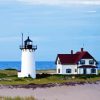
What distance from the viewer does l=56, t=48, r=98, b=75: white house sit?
196ft

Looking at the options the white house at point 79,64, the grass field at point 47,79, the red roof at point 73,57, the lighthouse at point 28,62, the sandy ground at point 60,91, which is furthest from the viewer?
the red roof at point 73,57

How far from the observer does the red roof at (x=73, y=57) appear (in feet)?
198

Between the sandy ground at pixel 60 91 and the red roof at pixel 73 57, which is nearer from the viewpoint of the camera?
the sandy ground at pixel 60 91

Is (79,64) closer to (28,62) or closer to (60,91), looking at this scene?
(28,62)

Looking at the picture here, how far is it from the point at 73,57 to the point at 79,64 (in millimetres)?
1573

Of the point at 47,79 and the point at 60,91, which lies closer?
Result: the point at 60,91

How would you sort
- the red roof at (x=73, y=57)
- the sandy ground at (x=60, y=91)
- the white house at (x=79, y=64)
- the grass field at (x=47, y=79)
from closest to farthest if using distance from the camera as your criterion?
the sandy ground at (x=60, y=91), the grass field at (x=47, y=79), the white house at (x=79, y=64), the red roof at (x=73, y=57)

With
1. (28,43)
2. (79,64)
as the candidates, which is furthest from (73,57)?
(28,43)

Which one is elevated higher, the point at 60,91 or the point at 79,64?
the point at 79,64

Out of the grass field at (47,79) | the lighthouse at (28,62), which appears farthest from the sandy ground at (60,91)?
the lighthouse at (28,62)

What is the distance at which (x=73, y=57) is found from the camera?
61312 millimetres

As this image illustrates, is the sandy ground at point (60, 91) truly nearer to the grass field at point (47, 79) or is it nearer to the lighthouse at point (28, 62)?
the grass field at point (47, 79)

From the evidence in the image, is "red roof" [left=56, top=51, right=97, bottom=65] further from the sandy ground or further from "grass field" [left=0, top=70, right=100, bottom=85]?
the sandy ground

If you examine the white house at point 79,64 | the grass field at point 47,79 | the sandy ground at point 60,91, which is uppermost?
the white house at point 79,64
